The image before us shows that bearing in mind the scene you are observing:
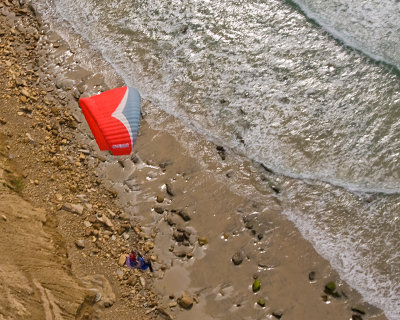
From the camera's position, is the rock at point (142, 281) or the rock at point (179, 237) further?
the rock at point (179, 237)

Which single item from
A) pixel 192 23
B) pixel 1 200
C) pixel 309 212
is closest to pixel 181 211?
pixel 309 212

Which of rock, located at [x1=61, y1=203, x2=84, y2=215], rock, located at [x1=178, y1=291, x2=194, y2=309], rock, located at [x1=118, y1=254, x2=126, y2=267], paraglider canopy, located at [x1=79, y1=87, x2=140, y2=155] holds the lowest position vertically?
rock, located at [x1=178, y1=291, x2=194, y2=309]

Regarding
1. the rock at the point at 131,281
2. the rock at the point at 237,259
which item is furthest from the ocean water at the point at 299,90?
the rock at the point at 131,281

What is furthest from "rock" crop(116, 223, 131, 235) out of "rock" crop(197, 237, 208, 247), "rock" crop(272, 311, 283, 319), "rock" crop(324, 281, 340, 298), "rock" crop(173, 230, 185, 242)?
"rock" crop(324, 281, 340, 298)

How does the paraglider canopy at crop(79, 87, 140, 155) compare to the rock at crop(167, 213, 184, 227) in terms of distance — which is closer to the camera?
the rock at crop(167, 213, 184, 227)

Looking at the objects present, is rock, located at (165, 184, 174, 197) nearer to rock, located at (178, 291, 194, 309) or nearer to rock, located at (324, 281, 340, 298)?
rock, located at (178, 291, 194, 309)

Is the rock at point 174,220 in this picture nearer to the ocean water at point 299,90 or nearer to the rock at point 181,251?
the rock at point 181,251
